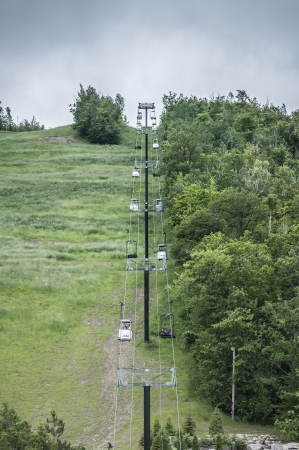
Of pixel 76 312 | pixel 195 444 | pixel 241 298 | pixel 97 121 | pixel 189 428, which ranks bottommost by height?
pixel 189 428

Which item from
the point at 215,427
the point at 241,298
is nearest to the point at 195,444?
the point at 215,427

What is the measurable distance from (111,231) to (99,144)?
63.7m

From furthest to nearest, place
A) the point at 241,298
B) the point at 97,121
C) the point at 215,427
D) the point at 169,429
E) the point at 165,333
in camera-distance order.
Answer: the point at 97,121, the point at 165,333, the point at 241,298, the point at 215,427, the point at 169,429

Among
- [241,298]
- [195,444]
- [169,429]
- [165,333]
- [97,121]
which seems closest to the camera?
[195,444]

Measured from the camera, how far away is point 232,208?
175 ft

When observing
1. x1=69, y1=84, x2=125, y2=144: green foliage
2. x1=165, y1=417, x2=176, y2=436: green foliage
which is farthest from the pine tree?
x1=69, y1=84, x2=125, y2=144: green foliage

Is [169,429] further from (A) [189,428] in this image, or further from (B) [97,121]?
(B) [97,121]

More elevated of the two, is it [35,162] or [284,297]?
[35,162]

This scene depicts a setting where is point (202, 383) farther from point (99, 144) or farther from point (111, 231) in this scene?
point (99, 144)

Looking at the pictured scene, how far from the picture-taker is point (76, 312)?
182 feet

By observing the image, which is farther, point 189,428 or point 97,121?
point 97,121

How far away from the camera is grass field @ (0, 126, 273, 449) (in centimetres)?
4066

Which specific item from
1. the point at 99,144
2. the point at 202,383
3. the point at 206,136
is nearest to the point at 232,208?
the point at 202,383

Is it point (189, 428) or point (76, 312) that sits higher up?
point (76, 312)
